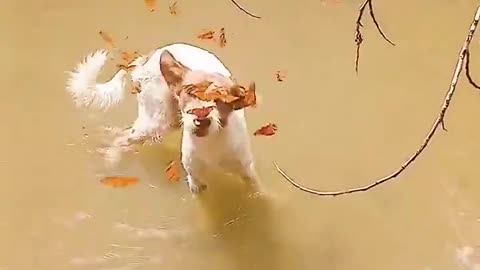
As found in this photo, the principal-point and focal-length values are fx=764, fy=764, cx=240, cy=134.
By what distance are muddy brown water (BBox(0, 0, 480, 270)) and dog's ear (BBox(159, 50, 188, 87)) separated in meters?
0.29

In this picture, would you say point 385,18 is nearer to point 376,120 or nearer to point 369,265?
point 376,120

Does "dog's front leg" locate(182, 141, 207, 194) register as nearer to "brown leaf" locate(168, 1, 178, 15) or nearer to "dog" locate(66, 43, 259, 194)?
"dog" locate(66, 43, 259, 194)

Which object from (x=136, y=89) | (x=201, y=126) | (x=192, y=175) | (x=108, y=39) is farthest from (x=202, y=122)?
(x=108, y=39)

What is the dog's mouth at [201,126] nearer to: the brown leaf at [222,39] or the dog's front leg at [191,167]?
the dog's front leg at [191,167]

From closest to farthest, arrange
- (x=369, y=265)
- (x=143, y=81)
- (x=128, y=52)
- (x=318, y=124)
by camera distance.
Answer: (x=369, y=265) → (x=143, y=81) → (x=318, y=124) → (x=128, y=52)

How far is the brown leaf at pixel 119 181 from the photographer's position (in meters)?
1.57

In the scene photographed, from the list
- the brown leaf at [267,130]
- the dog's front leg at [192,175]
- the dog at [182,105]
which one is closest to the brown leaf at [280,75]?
the brown leaf at [267,130]

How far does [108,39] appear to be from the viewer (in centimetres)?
184

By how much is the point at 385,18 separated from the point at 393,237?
0.65 meters

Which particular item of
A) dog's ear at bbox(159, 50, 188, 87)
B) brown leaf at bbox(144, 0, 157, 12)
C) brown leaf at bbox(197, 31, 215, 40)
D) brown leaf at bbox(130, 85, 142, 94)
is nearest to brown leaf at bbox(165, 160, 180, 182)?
brown leaf at bbox(130, 85, 142, 94)

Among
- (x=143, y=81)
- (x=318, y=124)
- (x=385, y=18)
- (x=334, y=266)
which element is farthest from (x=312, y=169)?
(x=385, y=18)

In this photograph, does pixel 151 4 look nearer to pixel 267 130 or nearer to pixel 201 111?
pixel 267 130

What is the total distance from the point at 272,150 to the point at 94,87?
1.34ft

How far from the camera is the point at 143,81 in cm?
152
